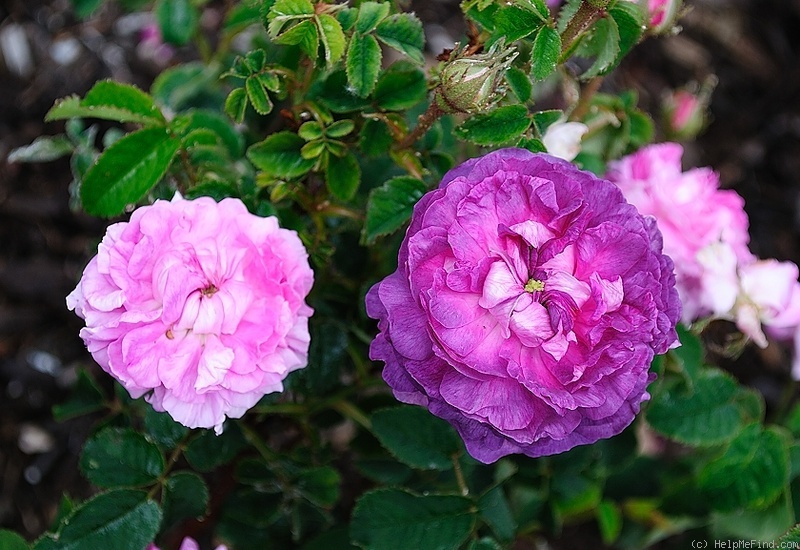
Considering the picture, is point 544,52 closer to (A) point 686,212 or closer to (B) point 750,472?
(A) point 686,212

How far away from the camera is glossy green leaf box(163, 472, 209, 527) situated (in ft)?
2.76

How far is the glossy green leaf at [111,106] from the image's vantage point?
2.50ft

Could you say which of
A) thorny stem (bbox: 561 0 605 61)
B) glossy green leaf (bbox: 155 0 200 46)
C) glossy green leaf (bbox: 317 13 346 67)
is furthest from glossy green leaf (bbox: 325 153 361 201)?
glossy green leaf (bbox: 155 0 200 46)

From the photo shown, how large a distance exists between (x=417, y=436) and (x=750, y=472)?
1.38ft

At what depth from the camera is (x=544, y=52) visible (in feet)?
2.21

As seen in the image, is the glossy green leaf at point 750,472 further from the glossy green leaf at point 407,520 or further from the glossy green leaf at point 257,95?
the glossy green leaf at point 257,95

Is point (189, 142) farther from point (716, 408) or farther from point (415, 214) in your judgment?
point (716, 408)

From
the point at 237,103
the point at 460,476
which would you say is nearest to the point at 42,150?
the point at 237,103

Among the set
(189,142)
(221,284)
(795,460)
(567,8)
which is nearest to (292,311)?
(221,284)

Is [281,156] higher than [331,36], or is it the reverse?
[331,36]

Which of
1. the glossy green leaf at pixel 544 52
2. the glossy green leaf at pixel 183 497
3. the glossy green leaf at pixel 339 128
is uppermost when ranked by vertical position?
the glossy green leaf at pixel 544 52

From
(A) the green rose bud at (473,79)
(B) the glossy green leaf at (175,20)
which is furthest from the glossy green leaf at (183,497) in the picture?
(B) the glossy green leaf at (175,20)

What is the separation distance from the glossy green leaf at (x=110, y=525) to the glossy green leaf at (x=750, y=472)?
671 mm

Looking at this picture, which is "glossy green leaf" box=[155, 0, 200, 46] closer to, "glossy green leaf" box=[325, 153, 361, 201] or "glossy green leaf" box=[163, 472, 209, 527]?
"glossy green leaf" box=[325, 153, 361, 201]
